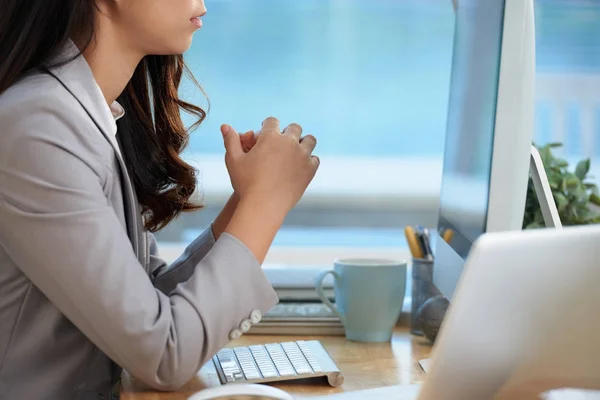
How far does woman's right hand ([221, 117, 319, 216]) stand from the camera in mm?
1039

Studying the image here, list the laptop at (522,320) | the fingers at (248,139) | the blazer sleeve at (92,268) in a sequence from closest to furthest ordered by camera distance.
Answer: the laptop at (522,320) < the blazer sleeve at (92,268) < the fingers at (248,139)

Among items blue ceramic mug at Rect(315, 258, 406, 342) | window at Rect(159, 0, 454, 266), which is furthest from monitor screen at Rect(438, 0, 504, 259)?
window at Rect(159, 0, 454, 266)

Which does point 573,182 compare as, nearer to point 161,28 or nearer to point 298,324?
point 298,324

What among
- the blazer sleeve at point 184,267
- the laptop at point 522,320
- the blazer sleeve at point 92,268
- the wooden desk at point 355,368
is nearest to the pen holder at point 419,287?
the wooden desk at point 355,368

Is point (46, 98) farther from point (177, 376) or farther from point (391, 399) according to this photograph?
point (391, 399)

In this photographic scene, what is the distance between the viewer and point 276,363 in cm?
110

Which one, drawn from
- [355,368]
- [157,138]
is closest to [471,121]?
[355,368]

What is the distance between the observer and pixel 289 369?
42.2 inches

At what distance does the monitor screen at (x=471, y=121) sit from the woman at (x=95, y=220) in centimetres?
20

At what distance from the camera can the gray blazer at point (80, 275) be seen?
2.93ft

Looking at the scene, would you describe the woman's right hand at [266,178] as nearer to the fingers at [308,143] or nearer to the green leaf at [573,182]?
the fingers at [308,143]

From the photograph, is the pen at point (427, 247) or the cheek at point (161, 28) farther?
the pen at point (427, 247)

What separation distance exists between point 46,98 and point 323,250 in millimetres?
1898

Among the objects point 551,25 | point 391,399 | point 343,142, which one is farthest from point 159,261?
point 551,25
